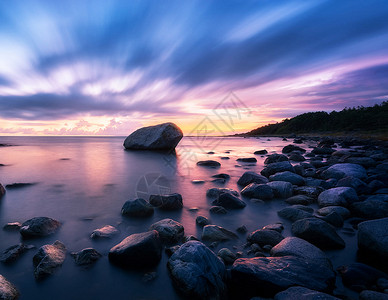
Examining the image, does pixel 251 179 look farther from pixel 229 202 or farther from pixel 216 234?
pixel 216 234

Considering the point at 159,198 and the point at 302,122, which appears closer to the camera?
the point at 159,198

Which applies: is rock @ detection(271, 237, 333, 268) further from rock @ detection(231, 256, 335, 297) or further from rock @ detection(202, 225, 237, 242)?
rock @ detection(202, 225, 237, 242)

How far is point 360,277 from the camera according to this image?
274 centimetres

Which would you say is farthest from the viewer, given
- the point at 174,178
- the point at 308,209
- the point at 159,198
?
the point at 174,178

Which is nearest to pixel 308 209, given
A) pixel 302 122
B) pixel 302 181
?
pixel 302 181

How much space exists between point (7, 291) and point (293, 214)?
5.18 metres

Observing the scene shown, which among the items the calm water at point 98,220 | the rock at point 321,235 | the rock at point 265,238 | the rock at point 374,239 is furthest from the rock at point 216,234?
the rock at point 374,239

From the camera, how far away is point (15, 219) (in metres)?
4.83

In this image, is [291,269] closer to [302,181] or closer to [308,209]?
[308,209]

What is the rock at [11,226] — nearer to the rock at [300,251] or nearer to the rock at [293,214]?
the rock at [300,251]

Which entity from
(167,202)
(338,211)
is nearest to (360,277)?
(338,211)

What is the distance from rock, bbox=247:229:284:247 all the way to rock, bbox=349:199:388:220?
259 cm

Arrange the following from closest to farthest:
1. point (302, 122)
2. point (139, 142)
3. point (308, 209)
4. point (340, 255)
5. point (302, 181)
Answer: point (340, 255), point (308, 209), point (302, 181), point (139, 142), point (302, 122)

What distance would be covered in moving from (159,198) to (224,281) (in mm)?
3257
